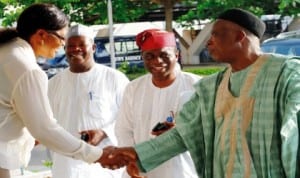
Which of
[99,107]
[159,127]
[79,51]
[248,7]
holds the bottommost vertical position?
[248,7]

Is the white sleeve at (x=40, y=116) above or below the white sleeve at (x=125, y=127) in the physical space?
above

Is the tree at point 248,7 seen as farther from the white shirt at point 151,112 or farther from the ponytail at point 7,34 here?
the ponytail at point 7,34

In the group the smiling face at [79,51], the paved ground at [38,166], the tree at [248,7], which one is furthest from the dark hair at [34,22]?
the tree at [248,7]

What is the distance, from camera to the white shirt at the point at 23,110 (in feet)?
8.83

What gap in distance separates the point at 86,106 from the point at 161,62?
2.89 ft

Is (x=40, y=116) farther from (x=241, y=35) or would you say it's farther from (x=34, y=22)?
(x=241, y=35)

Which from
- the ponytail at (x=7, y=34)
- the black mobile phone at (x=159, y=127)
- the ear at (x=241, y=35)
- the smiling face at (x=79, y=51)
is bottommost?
the black mobile phone at (x=159, y=127)

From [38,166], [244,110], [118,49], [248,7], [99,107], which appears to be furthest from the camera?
[118,49]

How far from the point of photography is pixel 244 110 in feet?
8.05

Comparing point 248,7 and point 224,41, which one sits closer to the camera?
point 224,41

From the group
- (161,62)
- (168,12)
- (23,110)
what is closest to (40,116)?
(23,110)

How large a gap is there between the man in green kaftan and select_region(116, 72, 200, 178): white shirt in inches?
21.8

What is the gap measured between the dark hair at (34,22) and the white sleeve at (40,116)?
0.77ft

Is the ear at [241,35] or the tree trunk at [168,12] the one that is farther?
the tree trunk at [168,12]
